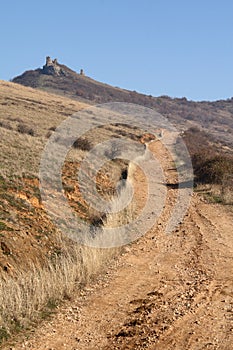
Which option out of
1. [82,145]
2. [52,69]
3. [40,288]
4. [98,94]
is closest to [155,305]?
[40,288]

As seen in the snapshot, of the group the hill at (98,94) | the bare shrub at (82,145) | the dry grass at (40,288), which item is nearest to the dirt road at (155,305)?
the dry grass at (40,288)

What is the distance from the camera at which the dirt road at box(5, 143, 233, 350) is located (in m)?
6.32

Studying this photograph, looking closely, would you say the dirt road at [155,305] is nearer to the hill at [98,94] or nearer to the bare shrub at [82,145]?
the bare shrub at [82,145]

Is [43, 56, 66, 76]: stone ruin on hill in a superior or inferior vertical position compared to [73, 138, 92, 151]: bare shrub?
superior

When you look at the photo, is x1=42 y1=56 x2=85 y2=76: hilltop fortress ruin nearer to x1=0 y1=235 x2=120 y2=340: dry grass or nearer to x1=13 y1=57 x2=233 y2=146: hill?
x1=13 y1=57 x2=233 y2=146: hill

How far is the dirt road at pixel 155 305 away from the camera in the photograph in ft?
20.7

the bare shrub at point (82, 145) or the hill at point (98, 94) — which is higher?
the hill at point (98, 94)

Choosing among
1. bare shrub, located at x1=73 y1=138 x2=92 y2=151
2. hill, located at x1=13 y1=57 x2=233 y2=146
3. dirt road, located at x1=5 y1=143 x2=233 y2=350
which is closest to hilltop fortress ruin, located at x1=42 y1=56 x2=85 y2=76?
hill, located at x1=13 y1=57 x2=233 y2=146

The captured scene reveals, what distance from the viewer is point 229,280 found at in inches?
346

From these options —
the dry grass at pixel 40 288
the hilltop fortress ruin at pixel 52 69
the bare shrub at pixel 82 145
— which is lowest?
the dry grass at pixel 40 288

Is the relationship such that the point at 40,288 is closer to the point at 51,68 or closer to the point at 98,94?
the point at 98,94

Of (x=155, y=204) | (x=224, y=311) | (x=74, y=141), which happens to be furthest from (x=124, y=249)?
Result: (x=74, y=141)

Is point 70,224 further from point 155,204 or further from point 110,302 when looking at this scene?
point 155,204

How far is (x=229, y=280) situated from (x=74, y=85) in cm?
12265
